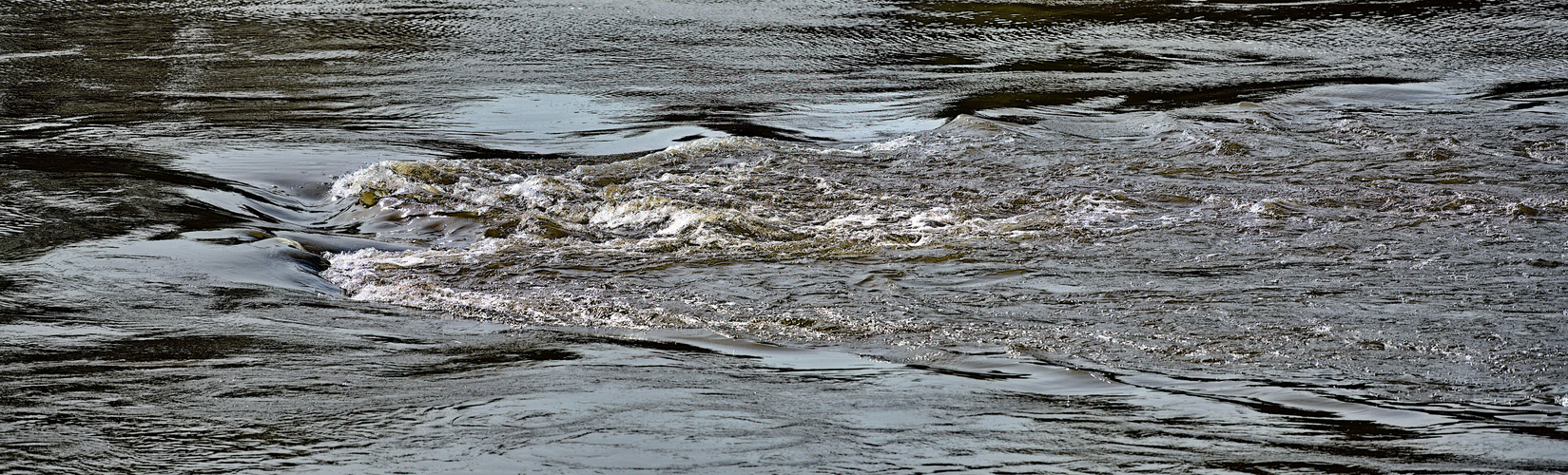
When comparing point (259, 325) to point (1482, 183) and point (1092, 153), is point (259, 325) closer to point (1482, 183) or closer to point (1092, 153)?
point (1092, 153)

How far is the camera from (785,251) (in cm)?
402

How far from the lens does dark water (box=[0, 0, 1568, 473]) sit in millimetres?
2363

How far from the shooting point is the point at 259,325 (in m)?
3.11

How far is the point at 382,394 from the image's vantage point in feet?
8.43

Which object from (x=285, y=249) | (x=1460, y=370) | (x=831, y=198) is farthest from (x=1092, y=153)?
(x=285, y=249)

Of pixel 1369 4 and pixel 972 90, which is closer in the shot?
pixel 972 90

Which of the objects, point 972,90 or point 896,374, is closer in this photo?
point 896,374

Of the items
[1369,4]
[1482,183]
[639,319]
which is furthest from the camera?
[1369,4]

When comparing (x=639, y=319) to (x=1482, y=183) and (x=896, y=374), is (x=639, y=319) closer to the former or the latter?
(x=896, y=374)

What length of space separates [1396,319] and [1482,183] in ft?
6.14

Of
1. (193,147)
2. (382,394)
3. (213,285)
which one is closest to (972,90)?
(193,147)

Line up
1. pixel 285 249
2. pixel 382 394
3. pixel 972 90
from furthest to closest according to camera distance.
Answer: pixel 972 90
pixel 285 249
pixel 382 394

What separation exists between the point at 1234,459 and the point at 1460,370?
0.85 metres

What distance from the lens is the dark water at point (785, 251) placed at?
2.36m
